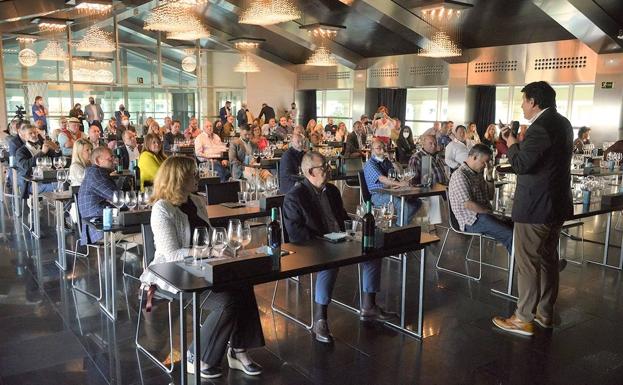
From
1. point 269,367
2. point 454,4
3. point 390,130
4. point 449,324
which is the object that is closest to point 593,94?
point 390,130

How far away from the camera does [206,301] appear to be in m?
3.18

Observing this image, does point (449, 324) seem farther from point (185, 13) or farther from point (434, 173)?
point (185, 13)

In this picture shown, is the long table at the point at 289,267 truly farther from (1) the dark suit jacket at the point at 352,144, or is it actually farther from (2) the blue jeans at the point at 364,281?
(1) the dark suit jacket at the point at 352,144

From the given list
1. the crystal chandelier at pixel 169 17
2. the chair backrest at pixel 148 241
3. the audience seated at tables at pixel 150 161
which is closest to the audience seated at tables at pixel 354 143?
the crystal chandelier at pixel 169 17

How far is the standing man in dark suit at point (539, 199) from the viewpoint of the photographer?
3.63 metres

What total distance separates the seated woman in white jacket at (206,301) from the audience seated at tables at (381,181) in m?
2.85

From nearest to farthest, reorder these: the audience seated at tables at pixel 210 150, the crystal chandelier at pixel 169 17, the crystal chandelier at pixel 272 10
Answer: the crystal chandelier at pixel 272 10, the crystal chandelier at pixel 169 17, the audience seated at tables at pixel 210 150

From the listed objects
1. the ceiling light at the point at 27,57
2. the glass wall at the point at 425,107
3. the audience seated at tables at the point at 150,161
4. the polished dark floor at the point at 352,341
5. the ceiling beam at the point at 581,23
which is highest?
the ceiling beam at the point at 581,23

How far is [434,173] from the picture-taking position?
21.6 feet

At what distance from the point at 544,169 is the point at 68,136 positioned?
787 cm

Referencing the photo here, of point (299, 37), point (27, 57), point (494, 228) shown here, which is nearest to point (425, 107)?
point (299, 37)

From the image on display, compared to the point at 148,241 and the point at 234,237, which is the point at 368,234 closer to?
the point at 234,237

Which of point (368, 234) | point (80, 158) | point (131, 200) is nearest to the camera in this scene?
point (368, 234)

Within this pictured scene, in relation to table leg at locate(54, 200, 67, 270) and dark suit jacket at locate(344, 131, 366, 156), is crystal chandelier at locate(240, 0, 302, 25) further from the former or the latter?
table leg at locate(54, 200, 67, 270)
